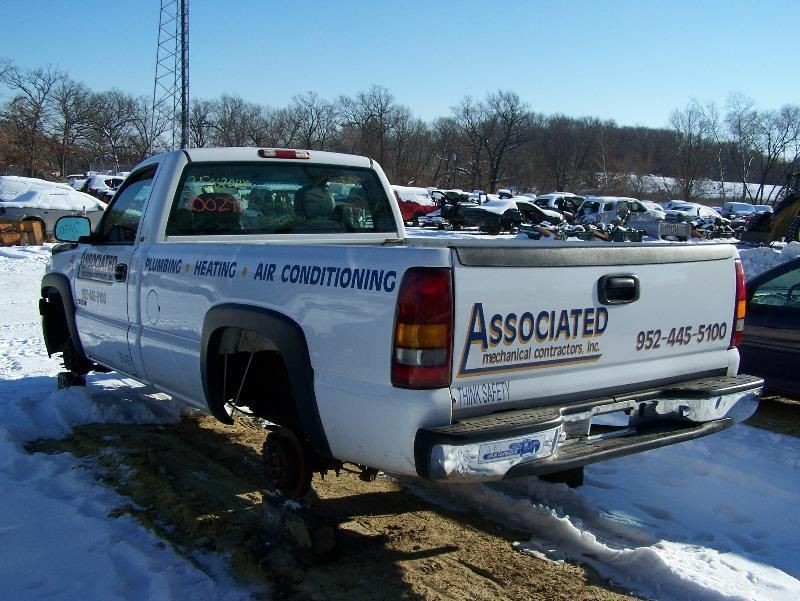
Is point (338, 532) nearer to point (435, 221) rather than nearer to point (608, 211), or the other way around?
point (435, 221)

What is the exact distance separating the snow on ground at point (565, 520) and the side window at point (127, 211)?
1.37m

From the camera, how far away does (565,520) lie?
159 inches

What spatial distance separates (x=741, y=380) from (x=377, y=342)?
2.16 meters

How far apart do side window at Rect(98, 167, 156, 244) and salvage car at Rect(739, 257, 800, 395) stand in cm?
517

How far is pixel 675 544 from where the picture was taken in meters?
3.90

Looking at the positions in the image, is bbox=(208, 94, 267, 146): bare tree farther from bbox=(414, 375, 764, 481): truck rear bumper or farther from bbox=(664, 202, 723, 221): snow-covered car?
bbox=(414, 375, 764, 481): truck rear bumper

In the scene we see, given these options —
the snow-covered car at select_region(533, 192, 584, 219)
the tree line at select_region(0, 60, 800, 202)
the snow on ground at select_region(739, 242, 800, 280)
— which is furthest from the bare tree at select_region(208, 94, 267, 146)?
the snow on ground at select_region(739, 242, 800, 280)

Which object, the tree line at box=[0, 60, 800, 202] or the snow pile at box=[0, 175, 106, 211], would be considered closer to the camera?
the snow pile at box=[0, 175, 106, 211]

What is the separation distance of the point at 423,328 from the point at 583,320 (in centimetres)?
87

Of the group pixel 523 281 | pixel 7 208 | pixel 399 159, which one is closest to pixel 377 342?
pixel 523 281

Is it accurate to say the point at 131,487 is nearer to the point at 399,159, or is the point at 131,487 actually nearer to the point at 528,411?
the point at 528,411

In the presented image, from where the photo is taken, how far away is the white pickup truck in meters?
2.93

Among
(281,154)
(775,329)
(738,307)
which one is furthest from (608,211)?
(738,307)

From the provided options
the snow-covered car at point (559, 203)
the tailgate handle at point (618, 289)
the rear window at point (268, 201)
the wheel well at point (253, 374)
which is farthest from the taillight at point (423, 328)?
the snow-covered car at point (559, 203)
